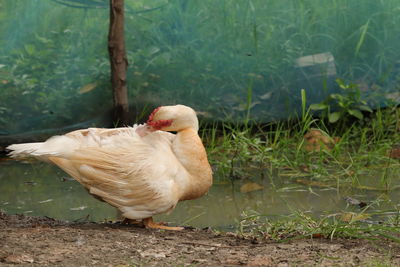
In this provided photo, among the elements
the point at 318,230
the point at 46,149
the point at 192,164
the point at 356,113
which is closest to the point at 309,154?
the point at 356,113

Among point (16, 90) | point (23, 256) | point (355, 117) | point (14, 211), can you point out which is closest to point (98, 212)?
point (14, 211)

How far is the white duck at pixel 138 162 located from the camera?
3.72m

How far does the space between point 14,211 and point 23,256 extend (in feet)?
5.26

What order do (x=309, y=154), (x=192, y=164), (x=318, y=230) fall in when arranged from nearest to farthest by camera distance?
(x=318, y=230) < (x=192, y=164) < (x=309, y=154)

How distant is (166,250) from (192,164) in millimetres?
725

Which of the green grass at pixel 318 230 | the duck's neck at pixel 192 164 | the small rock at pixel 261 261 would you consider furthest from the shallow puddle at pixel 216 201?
the small rock at pixel 261 261

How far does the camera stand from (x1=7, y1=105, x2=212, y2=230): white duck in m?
3.72

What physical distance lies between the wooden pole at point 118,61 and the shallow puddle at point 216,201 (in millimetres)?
944

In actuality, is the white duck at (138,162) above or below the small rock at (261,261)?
above

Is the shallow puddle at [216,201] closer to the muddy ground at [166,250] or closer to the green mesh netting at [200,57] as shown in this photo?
the muddy ground at [166,250]

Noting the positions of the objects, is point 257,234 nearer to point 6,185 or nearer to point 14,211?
point 14,211

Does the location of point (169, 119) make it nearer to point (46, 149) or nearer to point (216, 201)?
point (46, 149)

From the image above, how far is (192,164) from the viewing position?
152 inches

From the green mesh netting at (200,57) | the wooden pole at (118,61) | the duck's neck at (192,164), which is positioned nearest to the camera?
the duck's neck at (192,164)
